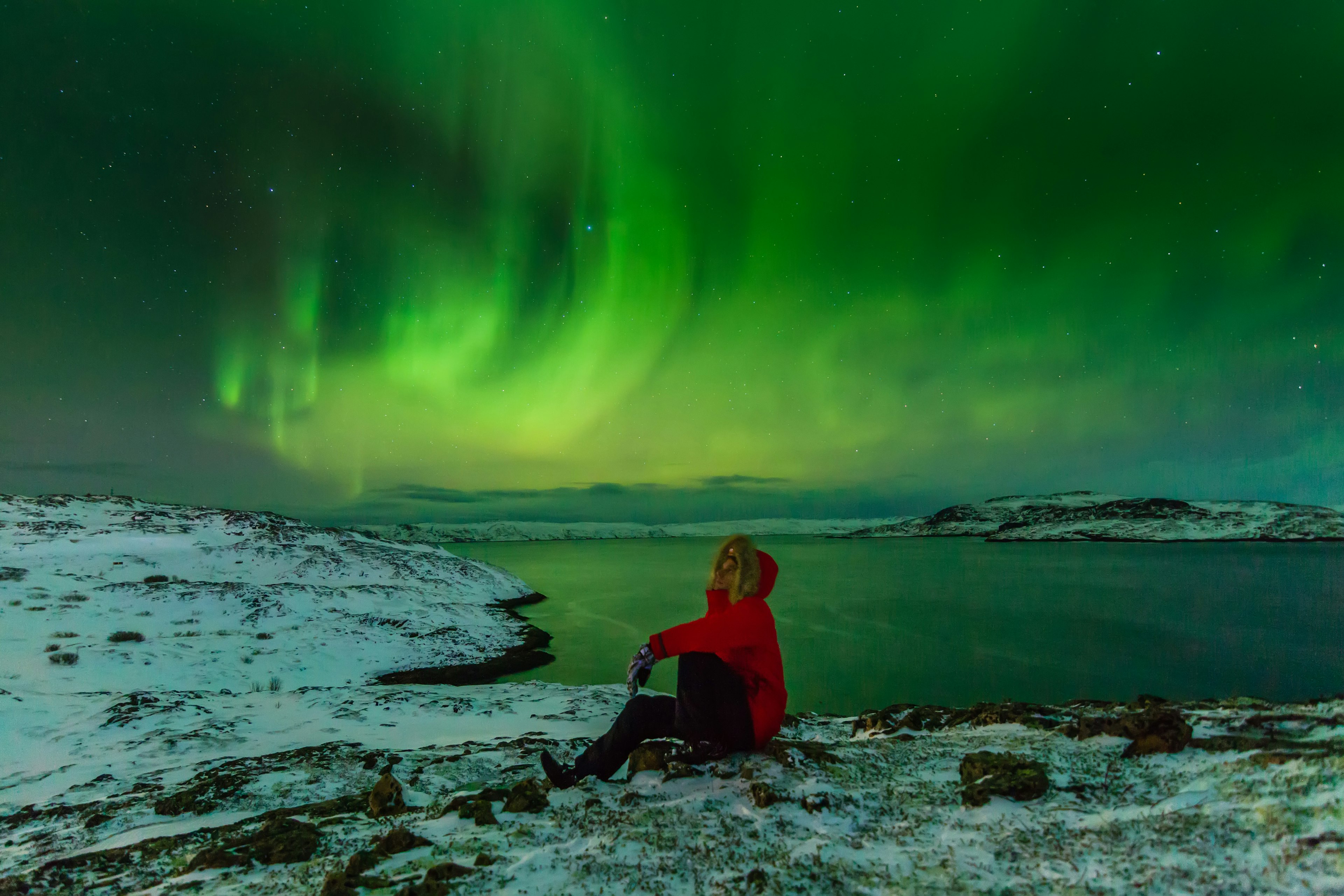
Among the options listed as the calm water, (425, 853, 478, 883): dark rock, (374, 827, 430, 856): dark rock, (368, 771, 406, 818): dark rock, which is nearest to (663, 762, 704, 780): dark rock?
(425, 853, 478, 883): dark rock

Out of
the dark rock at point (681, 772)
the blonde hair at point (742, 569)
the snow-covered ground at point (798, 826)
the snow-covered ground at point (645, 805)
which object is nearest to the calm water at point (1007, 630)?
the snow-covered ground at point (645, 805)

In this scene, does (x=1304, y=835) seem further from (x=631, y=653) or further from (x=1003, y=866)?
(x=631, y=653)

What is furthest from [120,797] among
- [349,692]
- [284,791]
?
[349,692]

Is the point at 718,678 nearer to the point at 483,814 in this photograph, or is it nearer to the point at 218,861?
the point at 483,814

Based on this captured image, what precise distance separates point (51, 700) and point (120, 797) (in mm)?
10930

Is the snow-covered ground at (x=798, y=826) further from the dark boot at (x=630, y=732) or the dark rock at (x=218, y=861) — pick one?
the dark boot at (x=630, y=732)

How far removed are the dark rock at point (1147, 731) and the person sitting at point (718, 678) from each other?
11.9 ft

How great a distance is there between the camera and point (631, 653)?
36.7 metres

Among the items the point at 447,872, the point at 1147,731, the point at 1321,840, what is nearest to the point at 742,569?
the point at 447,872

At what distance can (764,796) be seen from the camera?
558 cm

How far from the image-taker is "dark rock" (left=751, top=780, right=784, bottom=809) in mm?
5543

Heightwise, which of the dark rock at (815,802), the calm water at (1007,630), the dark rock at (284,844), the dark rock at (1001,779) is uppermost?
the dark rock at (1001,779)

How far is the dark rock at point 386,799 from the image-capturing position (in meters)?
6.73

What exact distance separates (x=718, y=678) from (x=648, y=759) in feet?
5.37
